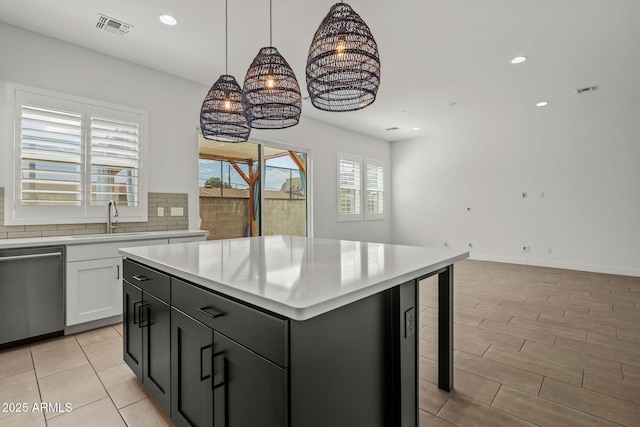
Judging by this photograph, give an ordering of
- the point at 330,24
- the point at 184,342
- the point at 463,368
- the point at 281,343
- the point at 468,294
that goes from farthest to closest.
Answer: the point at 468,294, the point at 463,368, the point at 330,24, the point at 184,342, the point at 281,343

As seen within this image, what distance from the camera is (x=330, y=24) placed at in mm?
1594

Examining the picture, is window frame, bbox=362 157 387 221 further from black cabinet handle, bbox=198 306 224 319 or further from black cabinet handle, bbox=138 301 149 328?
black cabinet handle, bbox=198 306 224 319

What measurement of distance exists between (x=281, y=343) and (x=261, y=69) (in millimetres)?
1609

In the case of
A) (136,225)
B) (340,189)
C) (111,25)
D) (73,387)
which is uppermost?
(111,25)

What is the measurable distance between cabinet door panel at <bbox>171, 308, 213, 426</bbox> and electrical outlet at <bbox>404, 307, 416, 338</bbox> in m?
0.81

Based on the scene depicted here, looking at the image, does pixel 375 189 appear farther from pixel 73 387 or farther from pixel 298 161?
pixel 73 387

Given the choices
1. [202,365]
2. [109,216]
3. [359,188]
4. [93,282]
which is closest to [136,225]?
[109,216]

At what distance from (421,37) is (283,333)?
10.6ft

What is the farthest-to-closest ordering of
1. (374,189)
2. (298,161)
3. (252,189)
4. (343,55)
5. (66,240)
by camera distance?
(374,189)
(298,161)
(252,189)
(66,240)
(343,55)

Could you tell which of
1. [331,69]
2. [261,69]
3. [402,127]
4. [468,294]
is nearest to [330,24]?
[331,69]

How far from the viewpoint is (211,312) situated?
1199 millimetres

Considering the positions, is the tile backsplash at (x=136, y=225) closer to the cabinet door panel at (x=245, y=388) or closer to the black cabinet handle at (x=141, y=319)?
the black cabinet handle at (x=141, y=319)

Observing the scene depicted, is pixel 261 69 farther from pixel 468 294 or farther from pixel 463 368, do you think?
pixel 468 294

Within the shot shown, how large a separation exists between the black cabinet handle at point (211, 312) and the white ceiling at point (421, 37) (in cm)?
245
